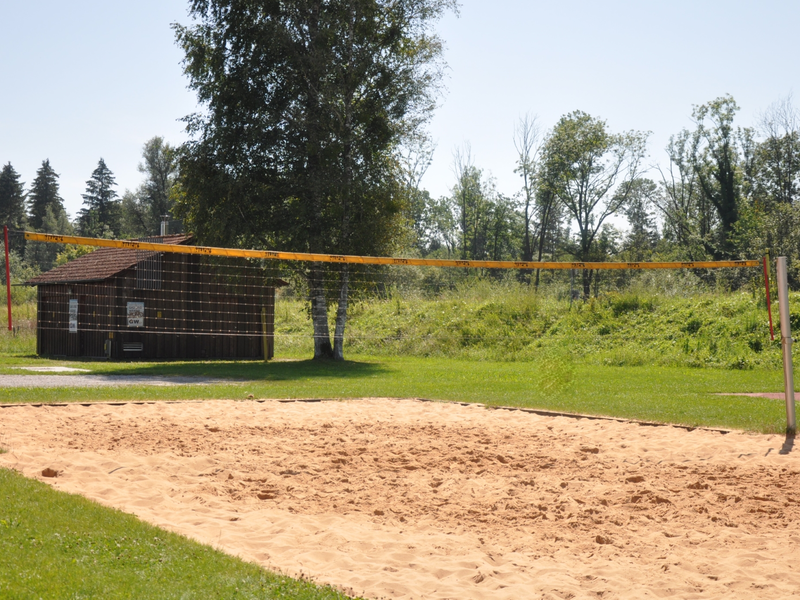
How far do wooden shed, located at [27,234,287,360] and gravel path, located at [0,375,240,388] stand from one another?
16.3 ft

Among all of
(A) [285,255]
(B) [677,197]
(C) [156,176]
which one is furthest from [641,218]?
(A) [285,255]

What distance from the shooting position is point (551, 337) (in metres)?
21.7

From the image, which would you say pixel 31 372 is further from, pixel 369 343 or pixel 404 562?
pixel 404 562

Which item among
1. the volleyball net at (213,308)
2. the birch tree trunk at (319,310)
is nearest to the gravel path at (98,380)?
A: the volleyball net at (213,308)

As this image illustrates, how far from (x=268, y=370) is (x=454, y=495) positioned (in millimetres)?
12156

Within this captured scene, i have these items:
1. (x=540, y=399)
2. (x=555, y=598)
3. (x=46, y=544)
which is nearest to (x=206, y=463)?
(x=46, y=544)

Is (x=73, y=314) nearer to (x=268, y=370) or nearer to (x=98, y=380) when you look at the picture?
(x=268, y=370)

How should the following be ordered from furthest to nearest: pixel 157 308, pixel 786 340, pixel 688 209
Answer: pixel 688 209, pixel 157 308, pixel 786 340

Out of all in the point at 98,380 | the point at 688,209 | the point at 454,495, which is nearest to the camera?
the point at 454,495

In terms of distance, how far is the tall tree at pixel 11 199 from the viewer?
63875 mm

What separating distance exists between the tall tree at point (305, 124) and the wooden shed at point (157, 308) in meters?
1.82

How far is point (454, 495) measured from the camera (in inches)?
226

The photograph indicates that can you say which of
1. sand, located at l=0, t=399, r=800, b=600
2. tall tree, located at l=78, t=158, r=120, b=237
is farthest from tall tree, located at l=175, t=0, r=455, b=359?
tall tree, located at l=78, t=158, r=120, b=237

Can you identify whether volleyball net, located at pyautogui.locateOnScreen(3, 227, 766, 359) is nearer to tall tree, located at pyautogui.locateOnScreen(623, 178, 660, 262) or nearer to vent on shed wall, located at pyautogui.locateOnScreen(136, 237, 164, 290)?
vent on shed wall, located at pyautogui.locateOnScreen(136, 237, 164, 290)
